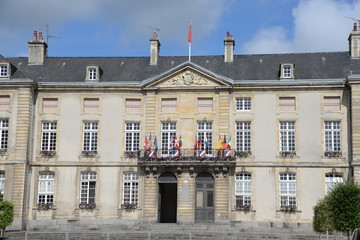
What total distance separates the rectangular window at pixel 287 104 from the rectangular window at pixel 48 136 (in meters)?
11.9

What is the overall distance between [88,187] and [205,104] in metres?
7.43

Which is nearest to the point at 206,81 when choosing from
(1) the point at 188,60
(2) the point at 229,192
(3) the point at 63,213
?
(1) the point at 188,60

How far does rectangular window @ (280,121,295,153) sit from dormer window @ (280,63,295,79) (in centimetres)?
242

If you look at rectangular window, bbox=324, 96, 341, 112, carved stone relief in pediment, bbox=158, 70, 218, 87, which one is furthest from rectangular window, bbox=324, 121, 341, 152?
carved stone relief in pediment, bbox=158, 70, 218, 87

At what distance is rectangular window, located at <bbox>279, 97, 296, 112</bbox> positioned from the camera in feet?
103

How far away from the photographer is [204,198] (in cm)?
3097

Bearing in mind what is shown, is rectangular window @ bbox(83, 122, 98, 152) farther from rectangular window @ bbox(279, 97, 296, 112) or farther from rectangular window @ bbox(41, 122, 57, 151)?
rectangular window @ bbox(279, 97, 296, 112)

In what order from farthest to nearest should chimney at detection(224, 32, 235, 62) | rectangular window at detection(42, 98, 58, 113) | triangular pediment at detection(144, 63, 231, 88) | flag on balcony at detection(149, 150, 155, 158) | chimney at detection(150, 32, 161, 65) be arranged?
chimney at detection(150, 32, 161, 65) → chimney at detection(224, 32, 235, 62) → rectangular window at detection(42, 98, 58, 113) → triangular pediment at detection(144, 63, 231, 88) → flag on balcony at detection(149, 150, 155, 158)

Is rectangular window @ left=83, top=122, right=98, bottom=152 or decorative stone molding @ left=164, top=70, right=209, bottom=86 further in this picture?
rectangular window @ left=83, top=122, right=98, bottom=152

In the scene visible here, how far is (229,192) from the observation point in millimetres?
30828

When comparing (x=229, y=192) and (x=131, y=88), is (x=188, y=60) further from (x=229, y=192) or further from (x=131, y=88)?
(x=229, y=192)

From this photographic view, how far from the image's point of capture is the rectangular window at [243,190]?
30891 millimetres

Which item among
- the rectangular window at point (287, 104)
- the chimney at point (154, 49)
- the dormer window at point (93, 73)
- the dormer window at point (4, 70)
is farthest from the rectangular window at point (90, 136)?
the rectangular window at point (287, 104)

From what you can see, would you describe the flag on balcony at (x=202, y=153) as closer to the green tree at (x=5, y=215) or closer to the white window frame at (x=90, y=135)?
the white window frame at (x=90, y=135)
